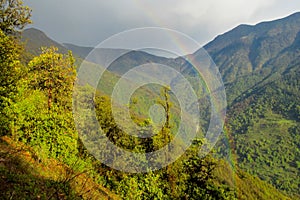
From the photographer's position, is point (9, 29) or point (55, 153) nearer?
point (55, 153)

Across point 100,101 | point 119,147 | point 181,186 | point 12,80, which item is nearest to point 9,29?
point 12,80

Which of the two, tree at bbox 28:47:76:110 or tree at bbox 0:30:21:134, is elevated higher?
tree at bbox 28:47:76:110

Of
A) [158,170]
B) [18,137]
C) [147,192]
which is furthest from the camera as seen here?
[158,170]

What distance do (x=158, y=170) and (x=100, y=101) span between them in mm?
13850

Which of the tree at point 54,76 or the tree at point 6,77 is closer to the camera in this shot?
the tree at point 6,77

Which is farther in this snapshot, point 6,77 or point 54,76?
point 54,76

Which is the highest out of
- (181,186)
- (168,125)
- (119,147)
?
(168,125)

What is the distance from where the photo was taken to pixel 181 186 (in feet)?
106

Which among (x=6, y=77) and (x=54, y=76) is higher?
(x=54, y=76)

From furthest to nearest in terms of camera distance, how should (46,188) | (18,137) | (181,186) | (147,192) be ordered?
(181,186), (147,192), (18,137), (46,188)

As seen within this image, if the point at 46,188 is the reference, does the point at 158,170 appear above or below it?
above

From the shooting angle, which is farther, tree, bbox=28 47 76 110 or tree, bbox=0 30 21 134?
tree, bbox=28 47 76 110

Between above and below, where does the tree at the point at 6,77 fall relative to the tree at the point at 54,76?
below

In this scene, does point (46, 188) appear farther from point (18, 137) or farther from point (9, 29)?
point (9, 29)
